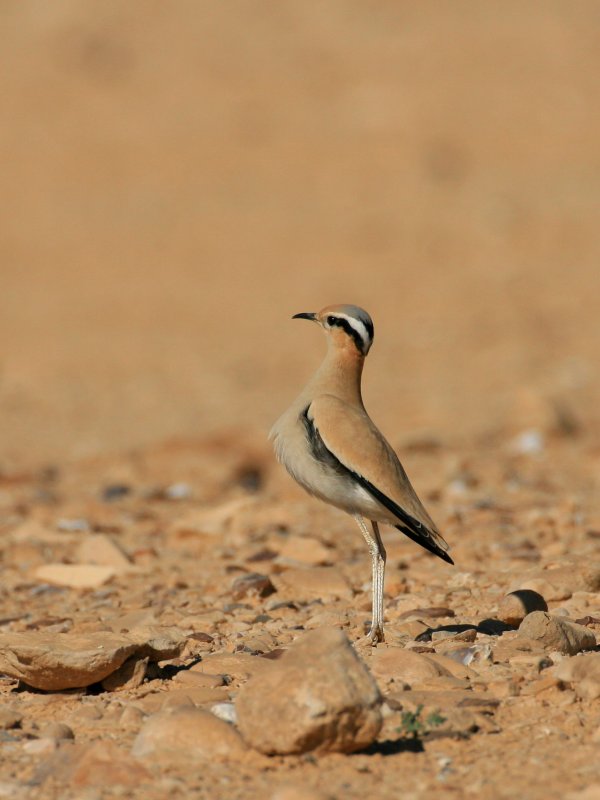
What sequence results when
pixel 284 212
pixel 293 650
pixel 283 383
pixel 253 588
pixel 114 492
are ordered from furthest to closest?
1. pixel 284 212
2. pixel 283 383
3. pixel 114 492
4. pixel 253 588
5. pixel 293 650

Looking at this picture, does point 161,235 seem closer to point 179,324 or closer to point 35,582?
point 179,324

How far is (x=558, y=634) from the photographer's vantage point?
4.66 meters

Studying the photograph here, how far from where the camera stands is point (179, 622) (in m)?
5.48

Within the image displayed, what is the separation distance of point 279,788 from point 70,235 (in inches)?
681

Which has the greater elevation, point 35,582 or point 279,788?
point 35,582

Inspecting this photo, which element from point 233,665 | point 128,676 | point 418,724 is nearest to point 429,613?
point 233,665

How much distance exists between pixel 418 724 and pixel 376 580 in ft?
4.09

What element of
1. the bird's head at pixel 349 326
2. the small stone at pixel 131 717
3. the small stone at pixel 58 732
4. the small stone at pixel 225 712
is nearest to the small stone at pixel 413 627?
the bird's head at pixel 349 326

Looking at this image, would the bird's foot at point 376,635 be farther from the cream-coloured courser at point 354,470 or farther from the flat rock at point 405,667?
the flat rock at point 405,667

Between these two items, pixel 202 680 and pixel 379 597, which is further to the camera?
pixel 379 597

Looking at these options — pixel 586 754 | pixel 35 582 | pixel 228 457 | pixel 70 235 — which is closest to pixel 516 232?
pixel 70 235

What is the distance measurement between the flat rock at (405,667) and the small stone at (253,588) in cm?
157

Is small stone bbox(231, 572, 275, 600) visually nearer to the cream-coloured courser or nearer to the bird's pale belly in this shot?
the cream-coloured courser

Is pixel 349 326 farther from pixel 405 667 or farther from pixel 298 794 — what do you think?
pixel 298 794
